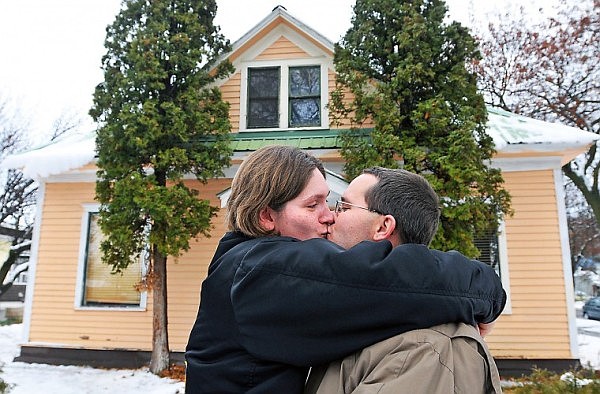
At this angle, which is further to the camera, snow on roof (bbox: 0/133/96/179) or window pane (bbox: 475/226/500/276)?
snow on roof (bbox: 0/133/96/179)

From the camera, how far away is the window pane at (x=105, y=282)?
10.4 meters

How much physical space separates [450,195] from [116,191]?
6.01 meters

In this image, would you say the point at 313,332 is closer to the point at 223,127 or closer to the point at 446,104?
the point at 446,104

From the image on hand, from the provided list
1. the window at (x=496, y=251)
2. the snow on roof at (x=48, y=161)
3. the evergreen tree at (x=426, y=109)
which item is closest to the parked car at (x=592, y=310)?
the window at (x=496, y=251)

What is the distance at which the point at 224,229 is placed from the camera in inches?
371

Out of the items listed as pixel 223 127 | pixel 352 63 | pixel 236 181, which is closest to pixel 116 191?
pixel 223 127

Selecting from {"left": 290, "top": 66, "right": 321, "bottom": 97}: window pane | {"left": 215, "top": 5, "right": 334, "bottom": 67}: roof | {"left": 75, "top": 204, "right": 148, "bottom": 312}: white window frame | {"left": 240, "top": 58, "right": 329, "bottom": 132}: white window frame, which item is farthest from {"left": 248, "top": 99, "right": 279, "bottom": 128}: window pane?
{"left": 75, "top": 204, "right": 148, "bottom": 312}: white window frame

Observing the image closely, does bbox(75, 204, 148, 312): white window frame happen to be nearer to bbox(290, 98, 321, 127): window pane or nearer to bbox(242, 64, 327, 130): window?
bbox(242, 64, 327, 130): window

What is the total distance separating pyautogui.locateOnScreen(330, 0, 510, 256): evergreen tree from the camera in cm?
794

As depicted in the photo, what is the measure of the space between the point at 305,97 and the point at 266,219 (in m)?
8.87

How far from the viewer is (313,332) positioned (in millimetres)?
1340

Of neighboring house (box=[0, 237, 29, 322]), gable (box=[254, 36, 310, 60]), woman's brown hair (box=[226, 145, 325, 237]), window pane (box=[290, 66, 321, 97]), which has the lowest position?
neighboring house (box=[0, 237, 29, 322])

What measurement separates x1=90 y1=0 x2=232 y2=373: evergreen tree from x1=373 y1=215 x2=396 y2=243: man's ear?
727 centimetres

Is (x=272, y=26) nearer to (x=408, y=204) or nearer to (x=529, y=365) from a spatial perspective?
(x=529, y=365)
